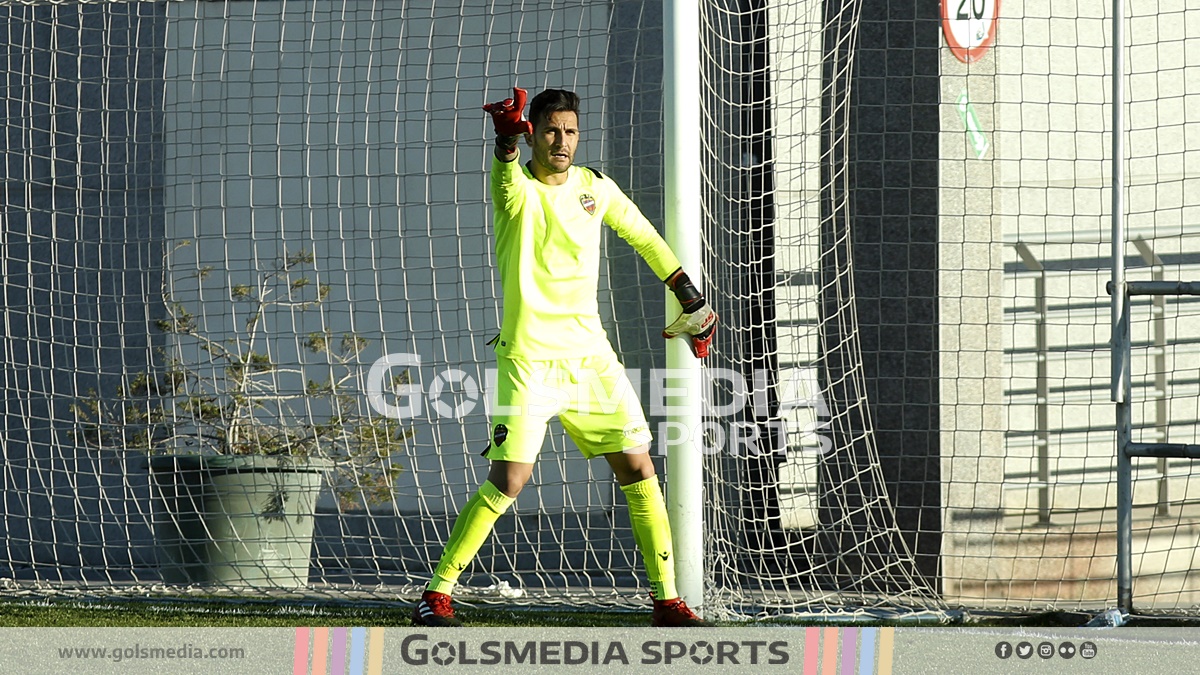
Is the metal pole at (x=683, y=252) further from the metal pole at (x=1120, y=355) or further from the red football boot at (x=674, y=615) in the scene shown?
the metal pole at (x=1120, y=355)

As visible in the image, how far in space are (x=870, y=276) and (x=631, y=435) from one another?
6.78 ft

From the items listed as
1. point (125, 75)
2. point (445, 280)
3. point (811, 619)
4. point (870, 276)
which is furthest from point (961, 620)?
point (125, 75)

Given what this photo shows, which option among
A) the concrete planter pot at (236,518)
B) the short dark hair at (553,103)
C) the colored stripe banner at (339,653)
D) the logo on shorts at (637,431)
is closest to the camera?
the colored stripe banner at (339,653)

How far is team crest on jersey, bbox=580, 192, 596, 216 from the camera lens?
159 inches

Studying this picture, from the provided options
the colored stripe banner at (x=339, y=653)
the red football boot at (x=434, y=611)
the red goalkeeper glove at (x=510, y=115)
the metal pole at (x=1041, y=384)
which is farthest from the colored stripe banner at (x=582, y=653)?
the metal pole at (x=1041, y=384)

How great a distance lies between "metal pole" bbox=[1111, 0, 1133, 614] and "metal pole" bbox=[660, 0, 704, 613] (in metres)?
1.49

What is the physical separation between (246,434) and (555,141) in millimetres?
2652

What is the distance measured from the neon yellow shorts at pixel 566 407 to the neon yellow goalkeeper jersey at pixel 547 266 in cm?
5

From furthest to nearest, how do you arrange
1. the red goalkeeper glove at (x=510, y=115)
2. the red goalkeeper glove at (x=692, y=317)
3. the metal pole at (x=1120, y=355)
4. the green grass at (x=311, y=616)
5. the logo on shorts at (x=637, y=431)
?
1. the metal pole at (x=1120, y=355)
2. the green grass at (x=311, y=616)
3. the red goalkeeper glove at (x=692, y=317)
4. the logo on shorts at (x=637, y=431)
5. the red goalkeeper glove at (x=510, y=115)

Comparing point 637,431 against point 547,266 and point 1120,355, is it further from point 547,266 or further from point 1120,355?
point 1120,355

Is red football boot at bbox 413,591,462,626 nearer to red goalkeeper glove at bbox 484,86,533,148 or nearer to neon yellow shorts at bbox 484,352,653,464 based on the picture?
neon yellow shorts at bbox 484,352,653,464

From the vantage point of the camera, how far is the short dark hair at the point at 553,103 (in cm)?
386

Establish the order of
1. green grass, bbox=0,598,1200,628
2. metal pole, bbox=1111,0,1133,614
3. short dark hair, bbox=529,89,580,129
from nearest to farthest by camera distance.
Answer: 1. short dark hair, bbox=529,89,580,129
2. green grass, bbox=0,598,1200,628
3. metal pole, bbox=1111,0,1133,614

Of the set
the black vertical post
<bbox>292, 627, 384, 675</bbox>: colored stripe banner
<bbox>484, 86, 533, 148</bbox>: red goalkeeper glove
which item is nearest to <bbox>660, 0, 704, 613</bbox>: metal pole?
<bbox>484, 86, 533, 148</bbox>: red goalkeeper glove
